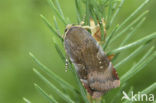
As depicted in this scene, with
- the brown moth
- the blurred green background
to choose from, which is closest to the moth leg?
the brown moth

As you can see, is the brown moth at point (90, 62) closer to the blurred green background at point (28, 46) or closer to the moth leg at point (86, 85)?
the moth leg at point (86, 85)

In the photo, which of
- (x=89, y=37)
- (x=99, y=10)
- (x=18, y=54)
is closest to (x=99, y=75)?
(x=89, y=37)

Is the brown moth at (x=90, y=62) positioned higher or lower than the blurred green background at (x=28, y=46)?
higher

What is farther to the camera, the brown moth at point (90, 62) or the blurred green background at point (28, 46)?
the blurred green background at point (28, 46)

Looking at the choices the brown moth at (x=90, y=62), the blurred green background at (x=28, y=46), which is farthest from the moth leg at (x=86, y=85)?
the blurred green background at (x=28, y=46)

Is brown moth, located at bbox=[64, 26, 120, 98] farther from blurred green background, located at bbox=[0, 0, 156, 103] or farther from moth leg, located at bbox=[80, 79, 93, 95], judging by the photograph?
blurred green background, located at bbox=[0, 0, 156, 103]
